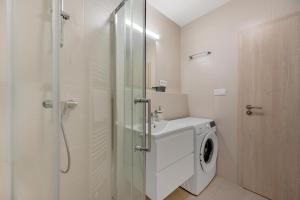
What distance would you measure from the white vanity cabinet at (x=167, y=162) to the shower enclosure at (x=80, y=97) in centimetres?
11

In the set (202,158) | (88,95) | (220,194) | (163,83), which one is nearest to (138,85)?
(88,95)

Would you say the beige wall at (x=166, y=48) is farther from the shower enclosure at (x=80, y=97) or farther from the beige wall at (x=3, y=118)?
the beige wall at (x=3, y=118)

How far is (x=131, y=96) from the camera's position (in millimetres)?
1146

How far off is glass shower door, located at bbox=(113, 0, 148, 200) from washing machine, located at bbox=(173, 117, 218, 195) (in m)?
0.76

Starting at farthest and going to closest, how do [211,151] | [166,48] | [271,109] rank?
1. [166,48]
2. [211,151]
3. [271,109]

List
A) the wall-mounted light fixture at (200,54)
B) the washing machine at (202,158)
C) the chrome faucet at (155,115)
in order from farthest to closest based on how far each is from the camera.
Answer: the wall-mounted light fixture at (200,54), the chrome faucet at (155,115), the washing machine at (202,158)

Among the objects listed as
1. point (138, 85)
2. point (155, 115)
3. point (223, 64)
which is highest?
point (223, 64)

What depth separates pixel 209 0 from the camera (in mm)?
1982

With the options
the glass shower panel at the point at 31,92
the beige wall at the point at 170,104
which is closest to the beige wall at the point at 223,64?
the beige wall at the point at 170,104

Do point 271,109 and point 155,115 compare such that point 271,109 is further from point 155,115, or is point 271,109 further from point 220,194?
point 155,115

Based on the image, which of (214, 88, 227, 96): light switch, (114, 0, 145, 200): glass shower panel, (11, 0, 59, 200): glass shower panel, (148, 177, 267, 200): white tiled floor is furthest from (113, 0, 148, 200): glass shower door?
(214, 88, 227, 96): light switch

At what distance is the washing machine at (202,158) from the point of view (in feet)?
5.36

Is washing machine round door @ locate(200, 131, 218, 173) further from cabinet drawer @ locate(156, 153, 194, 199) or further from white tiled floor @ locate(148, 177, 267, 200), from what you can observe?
cabinet drawer @ locate(156, 153, 194, 199)

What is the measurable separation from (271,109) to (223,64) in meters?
0.86
